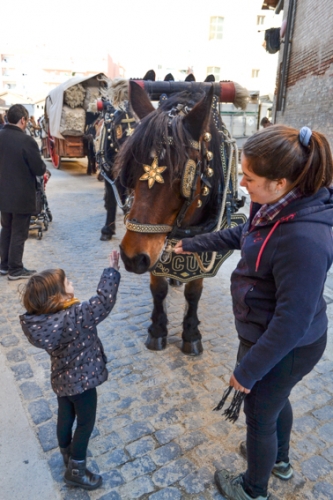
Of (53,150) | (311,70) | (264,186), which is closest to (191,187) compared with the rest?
(264,186)

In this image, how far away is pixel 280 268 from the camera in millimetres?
1265

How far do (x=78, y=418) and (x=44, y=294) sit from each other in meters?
0.69

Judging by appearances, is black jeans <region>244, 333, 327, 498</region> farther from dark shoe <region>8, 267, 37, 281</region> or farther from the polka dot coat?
dark shoe <region>8, 267, 37, 281</region>

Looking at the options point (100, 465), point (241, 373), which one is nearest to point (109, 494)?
point (100, 465)

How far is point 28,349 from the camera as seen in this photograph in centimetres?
300

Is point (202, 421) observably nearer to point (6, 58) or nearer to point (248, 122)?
point (248, 122)

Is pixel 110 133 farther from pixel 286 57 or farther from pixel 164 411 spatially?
pixel 286 57

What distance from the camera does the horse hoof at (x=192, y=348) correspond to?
3014 mm

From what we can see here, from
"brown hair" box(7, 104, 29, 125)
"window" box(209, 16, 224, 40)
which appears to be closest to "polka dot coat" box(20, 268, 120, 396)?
"brown hair" box(7, 104, 29, 125)

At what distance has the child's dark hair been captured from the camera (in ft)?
5.18

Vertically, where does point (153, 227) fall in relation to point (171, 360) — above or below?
above

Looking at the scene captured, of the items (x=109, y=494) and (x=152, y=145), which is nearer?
(x=109, y=494)

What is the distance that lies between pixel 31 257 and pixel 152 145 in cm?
376

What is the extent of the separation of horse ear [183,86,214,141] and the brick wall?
7.05 m
